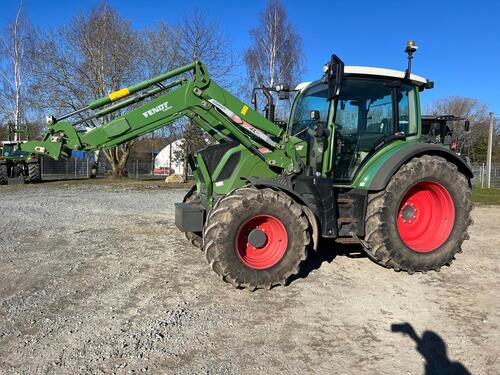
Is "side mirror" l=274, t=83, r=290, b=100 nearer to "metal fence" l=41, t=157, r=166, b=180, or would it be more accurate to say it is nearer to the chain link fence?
the chain link fence

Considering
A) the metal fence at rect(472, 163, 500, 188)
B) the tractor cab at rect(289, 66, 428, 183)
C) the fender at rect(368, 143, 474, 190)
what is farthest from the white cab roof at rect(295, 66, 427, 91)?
the metal fence at rect(472, 163, 500, 188)

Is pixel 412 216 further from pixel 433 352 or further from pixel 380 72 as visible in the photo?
pixel 433 352

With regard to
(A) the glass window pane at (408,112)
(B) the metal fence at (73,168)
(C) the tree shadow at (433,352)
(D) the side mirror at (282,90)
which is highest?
(D) the side mirror at (282,90)

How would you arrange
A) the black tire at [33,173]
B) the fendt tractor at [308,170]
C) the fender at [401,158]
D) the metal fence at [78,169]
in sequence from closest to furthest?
the fendt tractor at [308,170] < the fender at [401,158] < the black tire at [33,173] < the metal fence at [78,169]

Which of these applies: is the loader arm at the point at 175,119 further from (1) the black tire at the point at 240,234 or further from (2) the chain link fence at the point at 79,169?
(2) the chain link fence at the point at 79,169

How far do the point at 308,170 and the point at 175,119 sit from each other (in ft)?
5.95

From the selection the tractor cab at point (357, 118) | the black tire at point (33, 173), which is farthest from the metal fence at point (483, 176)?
the black tire at point (33, 173)

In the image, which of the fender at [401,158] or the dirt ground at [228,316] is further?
the fender at [401,158]

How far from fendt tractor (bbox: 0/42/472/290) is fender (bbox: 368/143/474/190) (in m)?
0.02

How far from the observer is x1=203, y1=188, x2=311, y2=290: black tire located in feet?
15.6

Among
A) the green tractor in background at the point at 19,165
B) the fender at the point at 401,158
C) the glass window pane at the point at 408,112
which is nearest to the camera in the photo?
the fender at the point at 401,158

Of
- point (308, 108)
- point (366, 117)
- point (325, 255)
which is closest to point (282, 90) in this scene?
point (308, 108)

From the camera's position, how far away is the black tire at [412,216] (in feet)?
17.8

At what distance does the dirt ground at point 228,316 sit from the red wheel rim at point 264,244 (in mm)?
362
